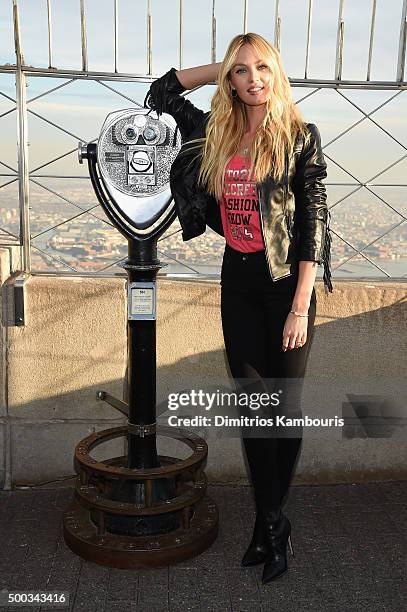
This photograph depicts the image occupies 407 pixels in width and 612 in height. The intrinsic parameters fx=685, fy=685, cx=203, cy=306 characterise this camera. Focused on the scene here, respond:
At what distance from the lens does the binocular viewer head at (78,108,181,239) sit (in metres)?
2.61

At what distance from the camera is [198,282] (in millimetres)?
3471

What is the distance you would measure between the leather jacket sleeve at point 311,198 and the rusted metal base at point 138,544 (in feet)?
4.07

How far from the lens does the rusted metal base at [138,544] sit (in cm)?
272

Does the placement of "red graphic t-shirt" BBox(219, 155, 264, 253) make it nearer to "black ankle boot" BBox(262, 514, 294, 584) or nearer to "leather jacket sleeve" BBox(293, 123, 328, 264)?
"leather jacket sleeve" BBox(293, 123, 328, 264)

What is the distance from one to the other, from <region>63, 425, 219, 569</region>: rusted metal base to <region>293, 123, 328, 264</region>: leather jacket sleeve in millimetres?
1004

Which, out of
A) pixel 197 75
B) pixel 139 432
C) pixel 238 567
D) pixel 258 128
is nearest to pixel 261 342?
pixel 139 432

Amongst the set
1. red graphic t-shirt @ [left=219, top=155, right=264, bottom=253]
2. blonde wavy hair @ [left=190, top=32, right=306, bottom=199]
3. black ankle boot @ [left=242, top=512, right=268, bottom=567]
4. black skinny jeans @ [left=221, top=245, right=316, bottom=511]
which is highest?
blonde wavy hair @ [left=190, top=32, right=306, bottom=199]

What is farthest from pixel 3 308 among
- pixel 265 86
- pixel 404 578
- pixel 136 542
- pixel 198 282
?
pixel 404 578

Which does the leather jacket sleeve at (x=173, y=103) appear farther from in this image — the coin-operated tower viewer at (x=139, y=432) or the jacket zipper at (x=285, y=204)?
the jacket zipper at (x=285, y=204)

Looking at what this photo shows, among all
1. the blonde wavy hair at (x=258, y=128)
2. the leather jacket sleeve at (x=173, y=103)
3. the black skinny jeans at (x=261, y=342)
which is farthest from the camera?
the leather jacket sleeve at (x=173, y=103)

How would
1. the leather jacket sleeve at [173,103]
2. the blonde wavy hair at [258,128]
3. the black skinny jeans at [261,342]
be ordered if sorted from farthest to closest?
the leather jacket sleeve at [173,103], the black skinny jeans at [261,342], the blonde wavy hair at [258,128]

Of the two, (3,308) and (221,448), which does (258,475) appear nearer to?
(221,448)

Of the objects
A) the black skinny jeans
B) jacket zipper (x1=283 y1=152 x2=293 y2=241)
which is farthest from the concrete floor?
jacket zipper (x1=283 y1=152 x2=293 y2=241)

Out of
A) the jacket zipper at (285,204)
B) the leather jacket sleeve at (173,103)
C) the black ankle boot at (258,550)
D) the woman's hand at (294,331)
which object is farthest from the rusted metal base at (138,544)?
the leather jacket sleeve at (173,103)
